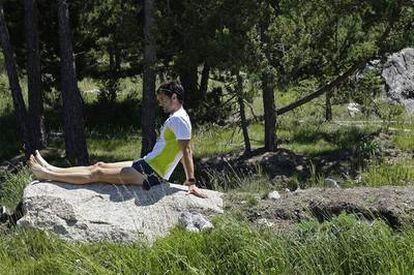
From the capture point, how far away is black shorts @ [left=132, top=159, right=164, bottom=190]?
24.0 feet

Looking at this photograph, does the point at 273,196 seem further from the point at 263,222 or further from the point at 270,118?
the point at 270,118

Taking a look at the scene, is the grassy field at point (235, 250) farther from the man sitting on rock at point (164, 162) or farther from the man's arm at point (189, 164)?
the man sitting on rock at point (164, 162)

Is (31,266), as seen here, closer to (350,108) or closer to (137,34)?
(137,34)

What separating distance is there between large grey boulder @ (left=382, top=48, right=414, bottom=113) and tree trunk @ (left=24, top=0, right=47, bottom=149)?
11.9 metres

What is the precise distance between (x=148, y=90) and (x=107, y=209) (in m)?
10.0

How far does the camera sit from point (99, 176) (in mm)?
7430

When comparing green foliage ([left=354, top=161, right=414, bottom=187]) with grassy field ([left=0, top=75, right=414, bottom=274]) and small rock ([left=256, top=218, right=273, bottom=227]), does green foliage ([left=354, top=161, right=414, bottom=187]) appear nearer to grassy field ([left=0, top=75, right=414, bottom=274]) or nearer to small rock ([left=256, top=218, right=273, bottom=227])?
grassy field ([left=0, top=75, right=414, bottom=274])

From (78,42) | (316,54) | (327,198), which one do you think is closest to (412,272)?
(327,198)

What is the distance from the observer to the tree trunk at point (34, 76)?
1770cm

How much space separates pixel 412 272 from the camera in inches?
180

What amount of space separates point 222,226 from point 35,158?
309cm

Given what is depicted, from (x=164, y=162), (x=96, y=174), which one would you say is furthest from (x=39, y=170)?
(x=164, y=162)

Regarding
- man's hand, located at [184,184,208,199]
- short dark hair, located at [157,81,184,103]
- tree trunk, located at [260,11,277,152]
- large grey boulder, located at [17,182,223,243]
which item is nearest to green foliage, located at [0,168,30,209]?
large grey boulder, located at [17,182,223,243]

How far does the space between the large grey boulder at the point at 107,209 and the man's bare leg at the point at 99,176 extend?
84mm
